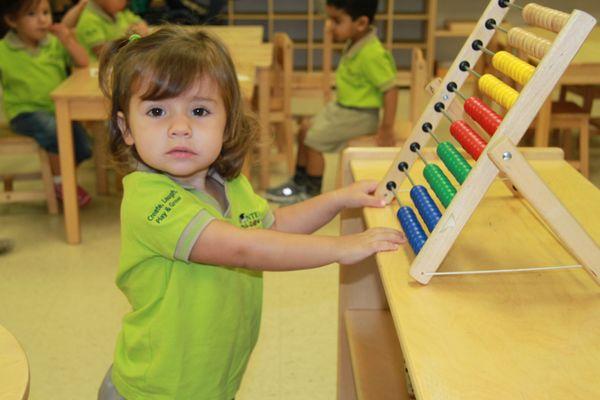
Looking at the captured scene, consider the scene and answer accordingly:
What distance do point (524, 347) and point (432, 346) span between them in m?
0.12

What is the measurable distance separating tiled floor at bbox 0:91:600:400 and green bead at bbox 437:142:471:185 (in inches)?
44.8

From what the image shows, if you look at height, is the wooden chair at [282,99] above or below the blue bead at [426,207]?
below

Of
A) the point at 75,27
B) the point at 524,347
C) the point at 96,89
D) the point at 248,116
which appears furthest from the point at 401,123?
the point at 524,347

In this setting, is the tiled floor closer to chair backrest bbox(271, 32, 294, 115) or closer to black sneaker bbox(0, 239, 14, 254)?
black sneaker bbox(0, 239, 14, 254)

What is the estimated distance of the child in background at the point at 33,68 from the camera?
12.4 feet

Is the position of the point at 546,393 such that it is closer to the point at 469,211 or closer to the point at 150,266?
→ the point at 469,211

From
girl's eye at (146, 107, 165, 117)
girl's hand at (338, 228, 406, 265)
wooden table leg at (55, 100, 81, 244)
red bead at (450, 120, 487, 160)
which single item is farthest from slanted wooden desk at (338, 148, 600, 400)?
wooden table leg at (55, 100, 81, 244)

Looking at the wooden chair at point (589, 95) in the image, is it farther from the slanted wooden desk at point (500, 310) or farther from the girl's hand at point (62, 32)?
the slanted wooden desk at point (500, 310)

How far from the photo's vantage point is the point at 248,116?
5.47 ft

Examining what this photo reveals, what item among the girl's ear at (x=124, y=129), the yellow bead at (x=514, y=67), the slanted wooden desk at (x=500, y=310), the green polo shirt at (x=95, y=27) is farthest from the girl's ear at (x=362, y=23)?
the girl's ear at (x=124, y=129)

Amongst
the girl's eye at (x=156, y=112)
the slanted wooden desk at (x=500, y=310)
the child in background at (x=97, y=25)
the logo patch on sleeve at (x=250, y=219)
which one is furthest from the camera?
the child in background at (x=97, y=25)

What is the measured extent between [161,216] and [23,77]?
2.72 meters

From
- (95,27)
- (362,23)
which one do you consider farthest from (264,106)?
(95,27)

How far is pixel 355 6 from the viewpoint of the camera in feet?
13.1
